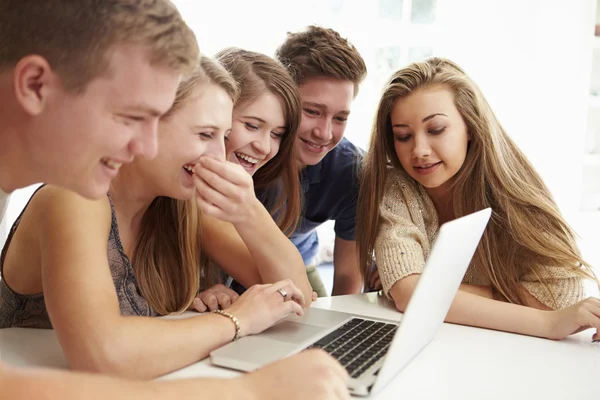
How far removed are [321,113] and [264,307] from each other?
89 cm

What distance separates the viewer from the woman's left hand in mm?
1255

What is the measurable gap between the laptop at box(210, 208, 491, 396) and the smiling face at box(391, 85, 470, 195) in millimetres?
485

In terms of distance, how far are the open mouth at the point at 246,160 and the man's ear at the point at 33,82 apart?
938 mm

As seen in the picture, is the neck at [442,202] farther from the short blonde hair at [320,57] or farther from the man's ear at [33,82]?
the man's ear at [33,82]

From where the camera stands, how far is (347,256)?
7.88ft

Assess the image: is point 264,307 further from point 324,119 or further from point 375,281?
point 324,119

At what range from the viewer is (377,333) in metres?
1.15

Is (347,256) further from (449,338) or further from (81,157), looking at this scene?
(81,157)

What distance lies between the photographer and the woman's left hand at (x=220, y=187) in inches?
49.4

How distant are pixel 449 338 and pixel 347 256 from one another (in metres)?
1.20

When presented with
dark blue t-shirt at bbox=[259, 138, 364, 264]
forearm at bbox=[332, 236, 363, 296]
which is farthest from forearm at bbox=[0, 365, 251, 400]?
forearm at bbox=[332, 236, 363, 296]

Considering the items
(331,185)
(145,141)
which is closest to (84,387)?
(145,141)

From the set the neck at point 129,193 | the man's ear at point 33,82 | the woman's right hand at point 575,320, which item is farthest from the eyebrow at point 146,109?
the woman's right hand at point 575,320

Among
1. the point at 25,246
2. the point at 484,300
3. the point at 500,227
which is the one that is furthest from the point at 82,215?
the point at 500,227
